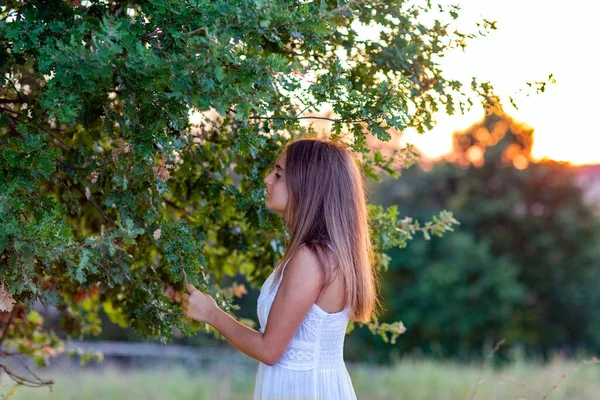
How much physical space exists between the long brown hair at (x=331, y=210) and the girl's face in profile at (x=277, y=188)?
20 millimetres

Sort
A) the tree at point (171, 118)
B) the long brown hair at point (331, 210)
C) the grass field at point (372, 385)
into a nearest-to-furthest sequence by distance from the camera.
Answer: the tree at point (171, 118), the long brown hair at point (331, 210), the grass field at point (372, 385)

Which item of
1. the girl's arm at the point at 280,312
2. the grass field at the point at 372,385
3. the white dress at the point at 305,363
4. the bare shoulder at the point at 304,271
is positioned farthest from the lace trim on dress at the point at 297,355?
the grass field at the point at 372,385

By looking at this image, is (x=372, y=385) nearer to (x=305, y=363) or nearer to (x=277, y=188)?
(x=305, y=363)

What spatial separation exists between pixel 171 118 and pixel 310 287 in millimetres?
695

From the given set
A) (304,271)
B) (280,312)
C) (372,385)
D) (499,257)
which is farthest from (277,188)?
(499,257)

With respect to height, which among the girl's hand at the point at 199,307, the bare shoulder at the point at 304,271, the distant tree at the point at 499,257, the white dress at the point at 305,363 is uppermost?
the distant tree at the point at 499,257

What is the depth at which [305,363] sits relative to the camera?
95.8 inches

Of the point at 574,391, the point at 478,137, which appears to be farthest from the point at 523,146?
the point at 574,391

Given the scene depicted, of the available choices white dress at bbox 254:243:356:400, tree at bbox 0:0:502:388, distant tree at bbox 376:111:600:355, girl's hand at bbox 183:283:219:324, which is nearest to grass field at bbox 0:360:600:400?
tree at bbox 0:0:502:388

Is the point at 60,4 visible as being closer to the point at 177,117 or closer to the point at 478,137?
the point at 177,117

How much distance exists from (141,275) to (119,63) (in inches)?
39.3

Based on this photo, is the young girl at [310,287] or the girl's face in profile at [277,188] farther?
the girl's face in profile at [277,188]

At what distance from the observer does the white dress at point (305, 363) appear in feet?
7.91

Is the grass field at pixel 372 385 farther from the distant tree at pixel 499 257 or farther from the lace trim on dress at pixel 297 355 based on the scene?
the distant tree at pixel 499 257
